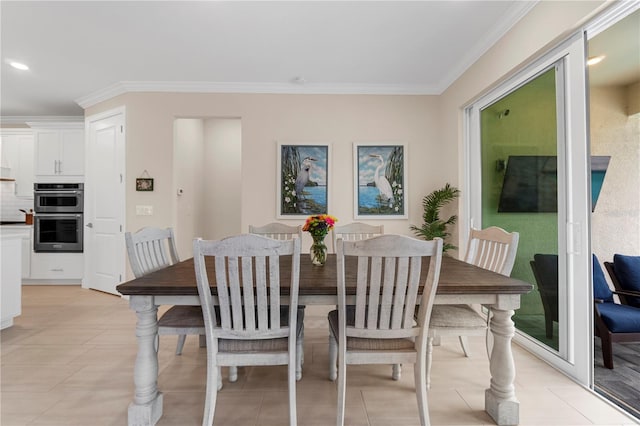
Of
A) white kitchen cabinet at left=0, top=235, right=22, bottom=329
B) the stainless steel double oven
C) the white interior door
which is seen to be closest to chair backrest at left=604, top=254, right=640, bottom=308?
the white interior door

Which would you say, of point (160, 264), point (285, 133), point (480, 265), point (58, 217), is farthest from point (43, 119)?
point (480, 265)

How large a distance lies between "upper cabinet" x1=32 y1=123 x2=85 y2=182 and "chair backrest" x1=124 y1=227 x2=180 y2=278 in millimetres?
3533

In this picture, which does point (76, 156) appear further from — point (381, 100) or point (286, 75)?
point (381, 100)

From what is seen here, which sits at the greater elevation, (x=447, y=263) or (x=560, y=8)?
(x=560, y=8)

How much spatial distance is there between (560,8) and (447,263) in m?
1.85

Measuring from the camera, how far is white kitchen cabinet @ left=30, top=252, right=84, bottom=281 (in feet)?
14.9

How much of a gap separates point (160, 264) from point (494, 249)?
230 centimetres

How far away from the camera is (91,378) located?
201cm

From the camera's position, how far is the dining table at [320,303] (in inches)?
58.7

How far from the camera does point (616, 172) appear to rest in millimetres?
2379

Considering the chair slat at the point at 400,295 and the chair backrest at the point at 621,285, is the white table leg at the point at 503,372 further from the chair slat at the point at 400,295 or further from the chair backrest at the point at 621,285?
the chair backrest at the point at 621,285

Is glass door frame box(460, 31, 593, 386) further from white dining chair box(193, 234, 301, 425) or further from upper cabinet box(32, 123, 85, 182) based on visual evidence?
upper cabinet box(32, 123, 85, 182)

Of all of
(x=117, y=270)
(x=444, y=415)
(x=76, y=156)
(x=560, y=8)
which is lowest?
(x=444, y=415)

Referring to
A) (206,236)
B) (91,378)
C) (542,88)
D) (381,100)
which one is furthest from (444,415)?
(206,236)
